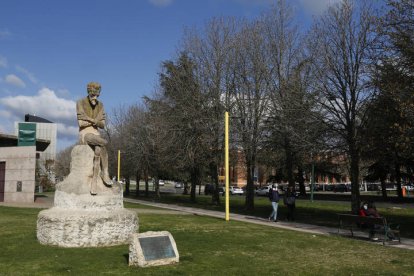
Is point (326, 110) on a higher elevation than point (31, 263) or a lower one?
higher

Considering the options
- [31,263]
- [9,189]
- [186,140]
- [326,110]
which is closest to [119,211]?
[31,263]

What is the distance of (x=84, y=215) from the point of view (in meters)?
10.9

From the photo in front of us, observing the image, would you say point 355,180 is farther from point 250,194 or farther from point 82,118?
point 82,118

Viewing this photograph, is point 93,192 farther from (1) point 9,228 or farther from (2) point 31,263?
(1) point 9,228

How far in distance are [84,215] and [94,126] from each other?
263cm

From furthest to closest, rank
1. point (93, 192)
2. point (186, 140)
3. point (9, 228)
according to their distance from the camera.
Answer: point (186, 140) < point (9, 228) < point (93, 192)

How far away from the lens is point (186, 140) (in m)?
29.5

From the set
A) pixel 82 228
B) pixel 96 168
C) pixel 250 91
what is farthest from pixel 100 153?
pixel 250 91

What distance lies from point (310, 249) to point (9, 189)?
2712cm

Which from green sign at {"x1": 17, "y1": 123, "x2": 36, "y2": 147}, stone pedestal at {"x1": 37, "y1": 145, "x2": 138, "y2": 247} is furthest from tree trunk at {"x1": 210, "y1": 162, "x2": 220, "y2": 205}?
stone pedestal at {"x1": 37, "y1": 145, "x2": 138, "y2": 247}

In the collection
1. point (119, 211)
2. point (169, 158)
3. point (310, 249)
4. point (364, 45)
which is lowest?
point (310, 249)

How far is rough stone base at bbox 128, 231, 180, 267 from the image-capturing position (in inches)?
342

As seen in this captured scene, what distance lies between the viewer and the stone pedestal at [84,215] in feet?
35.7

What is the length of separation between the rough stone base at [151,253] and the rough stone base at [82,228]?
1.83 m
